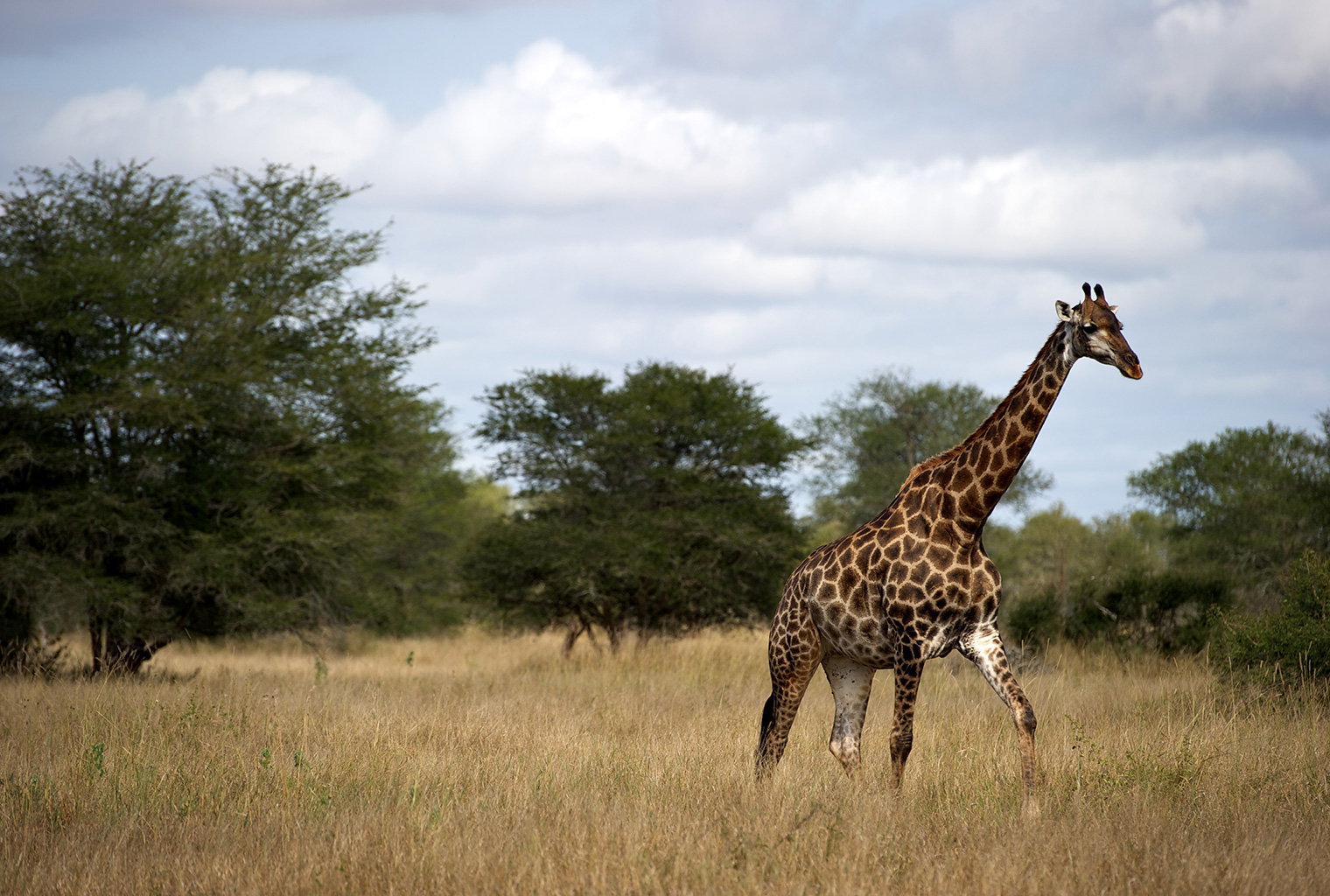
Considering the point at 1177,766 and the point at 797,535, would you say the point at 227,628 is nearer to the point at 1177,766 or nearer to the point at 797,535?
the point at 797,535

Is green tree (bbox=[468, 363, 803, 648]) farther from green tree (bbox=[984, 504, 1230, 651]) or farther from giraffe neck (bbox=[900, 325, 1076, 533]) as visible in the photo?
giraffe neck (bbox=[900, 325, 1076, 533])

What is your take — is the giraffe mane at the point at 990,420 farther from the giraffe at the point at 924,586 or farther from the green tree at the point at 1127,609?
the green tree at the point at 1127,609

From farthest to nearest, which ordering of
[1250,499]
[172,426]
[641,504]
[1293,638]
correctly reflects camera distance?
1. [1250,499]
2. [641,504]
3. [172,426]
4. [1293,638]

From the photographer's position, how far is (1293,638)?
10.2 metres

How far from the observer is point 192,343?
1573cm

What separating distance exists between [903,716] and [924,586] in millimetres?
788

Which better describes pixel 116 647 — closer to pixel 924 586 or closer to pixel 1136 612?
pixel 924 586

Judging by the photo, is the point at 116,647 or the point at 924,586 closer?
the point at 924,586

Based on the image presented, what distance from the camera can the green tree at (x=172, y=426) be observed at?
14703 millimetres

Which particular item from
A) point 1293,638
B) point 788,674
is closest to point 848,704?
point 788,674

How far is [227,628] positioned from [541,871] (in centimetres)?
1250

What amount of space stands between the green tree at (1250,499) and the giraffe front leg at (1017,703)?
52.8 ft

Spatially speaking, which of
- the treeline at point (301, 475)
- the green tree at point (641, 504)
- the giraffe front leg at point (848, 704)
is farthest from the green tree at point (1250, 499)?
the giraffe front leg at point (848, 704)

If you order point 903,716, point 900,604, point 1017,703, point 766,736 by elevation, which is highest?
point 900,604
